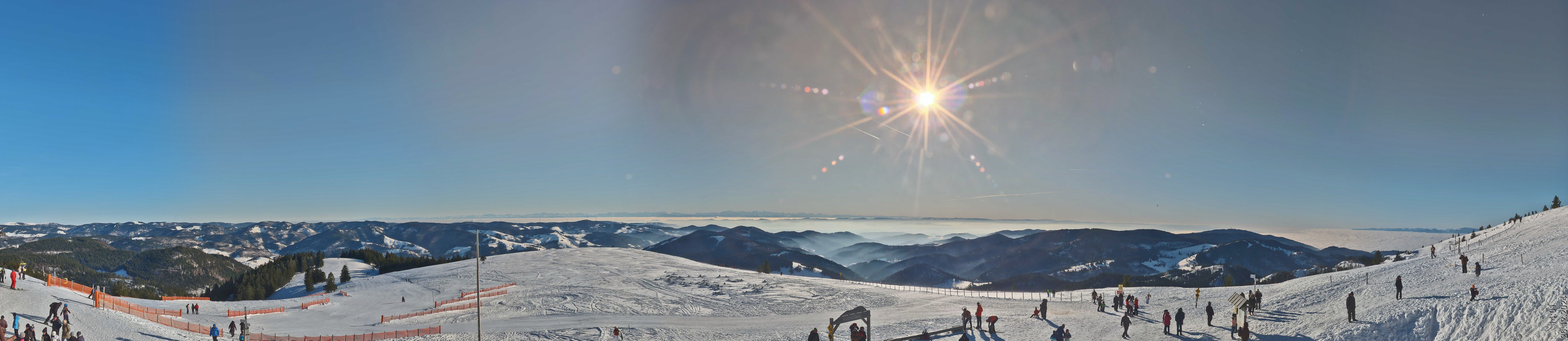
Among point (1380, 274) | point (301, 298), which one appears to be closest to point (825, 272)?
point (301, 298)

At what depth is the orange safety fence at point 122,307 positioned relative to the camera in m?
41.9

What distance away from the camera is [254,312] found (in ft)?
172

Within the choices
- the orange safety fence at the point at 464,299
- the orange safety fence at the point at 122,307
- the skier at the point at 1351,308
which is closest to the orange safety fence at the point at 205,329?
the orange safety fence at the point at 122,307

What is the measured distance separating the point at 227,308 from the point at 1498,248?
9911 cm

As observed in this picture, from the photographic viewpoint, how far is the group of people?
28.6 metres

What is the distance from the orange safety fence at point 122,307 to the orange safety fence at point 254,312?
353 cm

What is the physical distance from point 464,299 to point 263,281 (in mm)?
43358

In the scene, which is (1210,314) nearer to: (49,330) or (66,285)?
(49,330)

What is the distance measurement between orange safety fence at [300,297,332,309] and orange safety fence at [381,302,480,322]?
426 inches

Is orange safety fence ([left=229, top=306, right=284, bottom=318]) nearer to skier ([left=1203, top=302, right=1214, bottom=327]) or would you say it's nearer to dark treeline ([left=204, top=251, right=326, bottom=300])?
dark treeline ([left=204, top=251, right=326, bottom=300])

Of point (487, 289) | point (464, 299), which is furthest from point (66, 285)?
point (487, 289)

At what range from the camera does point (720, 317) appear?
47250 mm

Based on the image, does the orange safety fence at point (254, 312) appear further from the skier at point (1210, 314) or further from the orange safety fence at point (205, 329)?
the skier at point (1210, 314)

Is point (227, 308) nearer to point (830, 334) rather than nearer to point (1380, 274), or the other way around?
point (830, 334)
